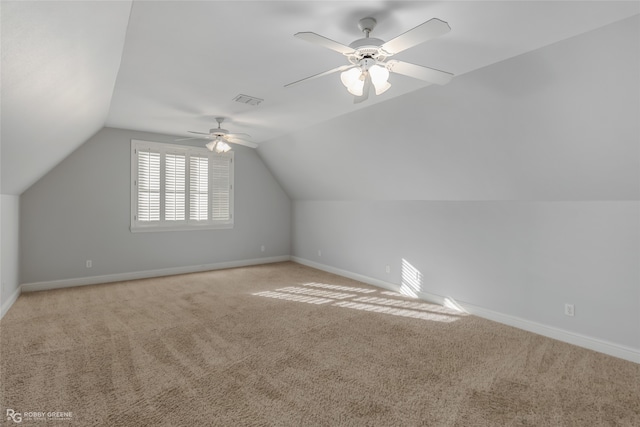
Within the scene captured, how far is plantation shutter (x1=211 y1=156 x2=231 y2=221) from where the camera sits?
21.8ft

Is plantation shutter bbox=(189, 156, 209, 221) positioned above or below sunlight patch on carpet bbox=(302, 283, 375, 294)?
above

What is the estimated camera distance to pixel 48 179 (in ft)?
16.5

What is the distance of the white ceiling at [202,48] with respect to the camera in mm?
1959

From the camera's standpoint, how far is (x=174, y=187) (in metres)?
6.19

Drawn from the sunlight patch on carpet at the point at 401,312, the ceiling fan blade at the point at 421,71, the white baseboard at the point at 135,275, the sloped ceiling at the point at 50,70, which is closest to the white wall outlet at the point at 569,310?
the sunlight patch on carpet at the point at 401,312

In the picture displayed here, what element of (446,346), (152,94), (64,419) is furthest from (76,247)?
(446,346)

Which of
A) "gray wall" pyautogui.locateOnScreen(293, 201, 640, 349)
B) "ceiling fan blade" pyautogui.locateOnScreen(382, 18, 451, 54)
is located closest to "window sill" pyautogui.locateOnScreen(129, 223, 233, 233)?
"gray wall" pyautogui.locateOnScreen(293, 201, 640, 349)

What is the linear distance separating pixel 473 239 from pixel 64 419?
4.36 metres

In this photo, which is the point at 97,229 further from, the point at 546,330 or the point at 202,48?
the point at 546,330

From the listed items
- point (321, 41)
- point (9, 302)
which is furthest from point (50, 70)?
A: point (9, 302)

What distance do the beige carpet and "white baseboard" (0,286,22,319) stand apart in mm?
70

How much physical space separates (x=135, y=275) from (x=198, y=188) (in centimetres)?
196

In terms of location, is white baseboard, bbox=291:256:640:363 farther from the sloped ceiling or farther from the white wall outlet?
the sloped ceiling

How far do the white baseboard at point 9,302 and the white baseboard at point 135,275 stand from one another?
0.27 metres
